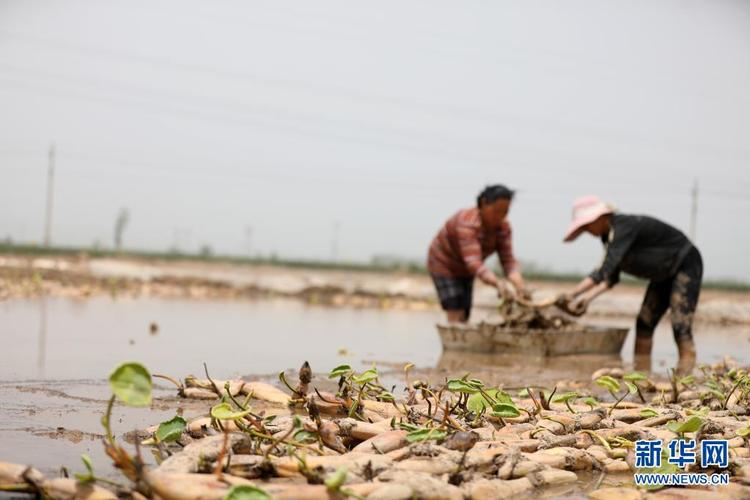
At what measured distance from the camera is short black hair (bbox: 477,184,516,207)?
7.76m

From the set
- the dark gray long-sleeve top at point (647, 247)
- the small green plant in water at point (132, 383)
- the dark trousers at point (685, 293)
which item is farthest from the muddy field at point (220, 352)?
the dark gray long-sleeve top at point (647, 247)

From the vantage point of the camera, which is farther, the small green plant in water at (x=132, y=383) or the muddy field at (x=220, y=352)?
the muddy field at (x=220, y=352)

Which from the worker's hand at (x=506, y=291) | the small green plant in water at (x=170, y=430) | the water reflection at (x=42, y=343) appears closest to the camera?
the small green plant in water at (x=170, y=430)

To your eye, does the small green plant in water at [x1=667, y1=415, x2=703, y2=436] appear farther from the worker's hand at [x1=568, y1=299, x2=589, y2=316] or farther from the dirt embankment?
the dirt embankment

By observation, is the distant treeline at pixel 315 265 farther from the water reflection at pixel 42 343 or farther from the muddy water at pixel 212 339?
the water reflection at pixel 42 343

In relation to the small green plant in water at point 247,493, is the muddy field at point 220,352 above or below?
below

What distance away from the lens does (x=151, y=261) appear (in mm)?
30719

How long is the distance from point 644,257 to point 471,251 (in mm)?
1507

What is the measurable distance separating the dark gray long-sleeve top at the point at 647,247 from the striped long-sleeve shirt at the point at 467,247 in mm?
1024

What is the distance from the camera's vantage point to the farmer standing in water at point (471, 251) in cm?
786

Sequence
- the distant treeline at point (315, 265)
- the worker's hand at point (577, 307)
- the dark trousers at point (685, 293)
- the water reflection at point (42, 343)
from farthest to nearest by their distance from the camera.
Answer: the distant treeline at point (315, 265)
the worker's hand at point (577, 307)
the dark trousers at point (685, 293)
the water reflection at point (42, 343)

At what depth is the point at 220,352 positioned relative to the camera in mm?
7051

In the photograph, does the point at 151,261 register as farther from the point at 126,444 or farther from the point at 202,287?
the point at 126,444

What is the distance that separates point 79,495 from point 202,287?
52.5ft
